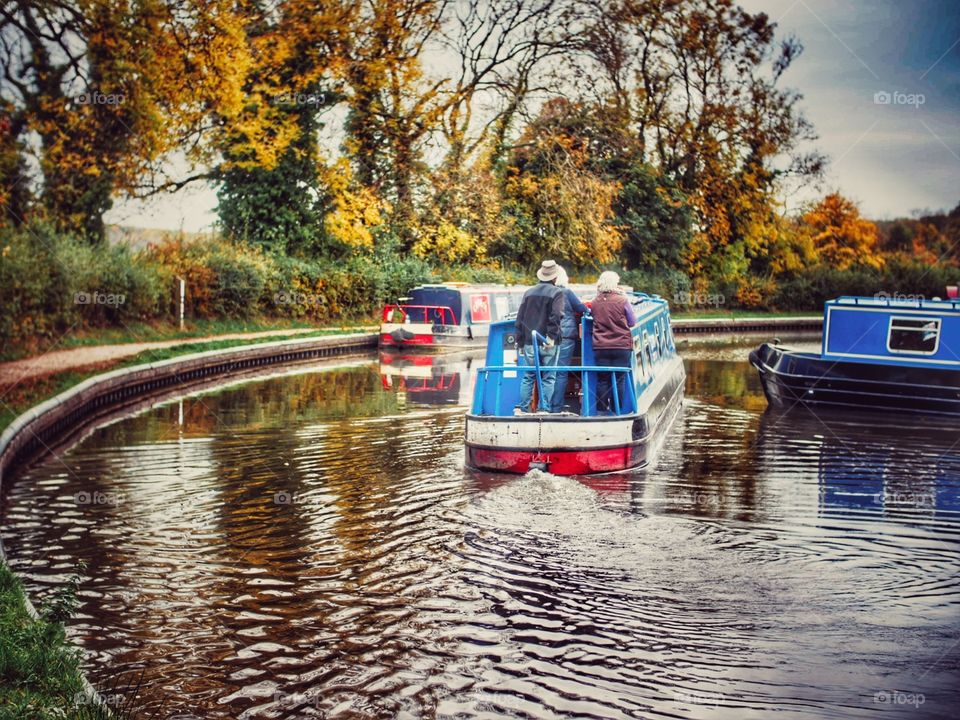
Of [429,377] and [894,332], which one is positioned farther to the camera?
[429,377]

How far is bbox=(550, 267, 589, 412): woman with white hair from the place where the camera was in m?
9.48

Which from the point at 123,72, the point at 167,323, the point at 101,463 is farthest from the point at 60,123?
the point at 101,463

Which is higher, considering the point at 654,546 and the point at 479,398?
the point at 479,398

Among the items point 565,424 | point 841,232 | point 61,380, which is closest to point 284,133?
point 61,380

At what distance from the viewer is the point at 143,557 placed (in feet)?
21.1

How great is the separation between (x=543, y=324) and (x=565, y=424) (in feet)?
3.69

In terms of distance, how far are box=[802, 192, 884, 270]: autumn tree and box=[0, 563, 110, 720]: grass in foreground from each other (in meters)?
40.7

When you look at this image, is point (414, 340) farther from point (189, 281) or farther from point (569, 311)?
point (569, 311)

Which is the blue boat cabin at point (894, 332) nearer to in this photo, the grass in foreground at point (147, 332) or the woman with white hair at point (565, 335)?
the woman with white hair at point (565, 335)

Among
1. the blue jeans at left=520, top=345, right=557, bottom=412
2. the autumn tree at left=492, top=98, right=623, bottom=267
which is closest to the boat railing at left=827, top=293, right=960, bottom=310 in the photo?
the blue jeans at left=520, top=345, right=557, bottom=412

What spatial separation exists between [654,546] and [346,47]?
22172 mm

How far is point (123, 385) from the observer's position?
1371 cm

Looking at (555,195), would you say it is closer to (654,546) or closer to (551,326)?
(551,326)

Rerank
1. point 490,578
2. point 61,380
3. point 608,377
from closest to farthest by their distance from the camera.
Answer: point 490,578 < point 608,377 < point 61,380
